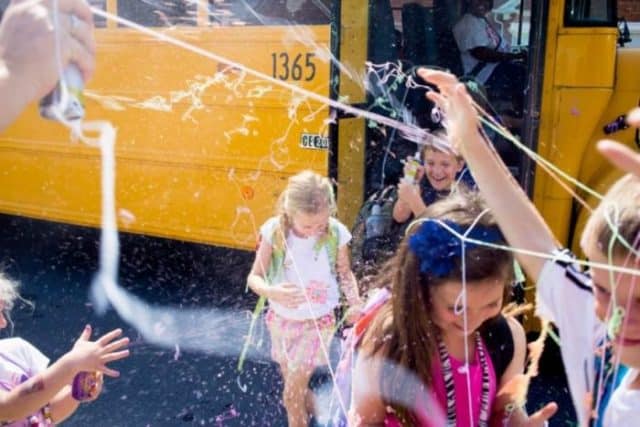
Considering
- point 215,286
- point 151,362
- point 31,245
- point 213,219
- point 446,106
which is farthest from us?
point 31,245

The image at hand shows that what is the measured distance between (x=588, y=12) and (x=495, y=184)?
252 centimetres

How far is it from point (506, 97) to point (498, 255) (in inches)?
106

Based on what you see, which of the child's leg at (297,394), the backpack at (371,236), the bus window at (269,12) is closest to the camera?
the child's leg at (297,394)

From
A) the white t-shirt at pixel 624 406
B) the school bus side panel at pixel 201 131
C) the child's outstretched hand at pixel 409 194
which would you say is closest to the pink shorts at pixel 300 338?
the child's outstretched hand at pixel 409 194

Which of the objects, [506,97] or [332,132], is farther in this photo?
[506,97]

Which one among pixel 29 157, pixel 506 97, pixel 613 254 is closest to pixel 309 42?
pixel 506 97

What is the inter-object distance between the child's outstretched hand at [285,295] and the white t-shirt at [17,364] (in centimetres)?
85

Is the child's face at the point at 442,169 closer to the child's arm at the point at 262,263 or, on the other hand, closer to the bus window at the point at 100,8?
the child's arm at the point at 262,263

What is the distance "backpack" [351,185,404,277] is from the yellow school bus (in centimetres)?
21

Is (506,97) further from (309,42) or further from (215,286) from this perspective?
(215,286)

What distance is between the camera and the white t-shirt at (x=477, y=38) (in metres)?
4.09

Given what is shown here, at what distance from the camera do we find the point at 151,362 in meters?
3.91

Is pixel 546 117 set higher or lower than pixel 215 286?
higher

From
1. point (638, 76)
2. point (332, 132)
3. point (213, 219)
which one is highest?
point (638, 76)
